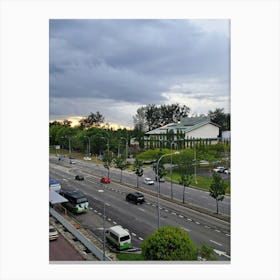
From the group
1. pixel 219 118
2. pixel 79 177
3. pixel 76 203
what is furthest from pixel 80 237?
pixel 219 118

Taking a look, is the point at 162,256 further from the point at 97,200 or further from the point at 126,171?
the point at 126,171

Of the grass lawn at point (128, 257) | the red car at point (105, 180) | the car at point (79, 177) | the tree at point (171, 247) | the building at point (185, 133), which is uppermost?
the building at point (185, 133)

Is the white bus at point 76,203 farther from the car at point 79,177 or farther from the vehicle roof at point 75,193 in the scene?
the car at point 79,177

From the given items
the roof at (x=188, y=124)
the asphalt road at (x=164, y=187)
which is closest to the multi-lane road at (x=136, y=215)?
the asphalt road at (x=164, y=187)

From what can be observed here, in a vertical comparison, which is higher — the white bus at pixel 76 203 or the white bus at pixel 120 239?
the white bus at pixel 76 203

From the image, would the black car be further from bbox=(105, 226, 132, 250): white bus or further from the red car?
bbox=(105, 226, 132, 250): white bus

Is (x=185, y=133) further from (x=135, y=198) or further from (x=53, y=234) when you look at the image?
(x=53, y=234)

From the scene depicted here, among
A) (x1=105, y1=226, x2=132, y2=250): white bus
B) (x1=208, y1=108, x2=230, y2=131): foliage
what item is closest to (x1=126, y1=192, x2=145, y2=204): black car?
(x1=105, y1=226, x2=132, y2=250): white bus
